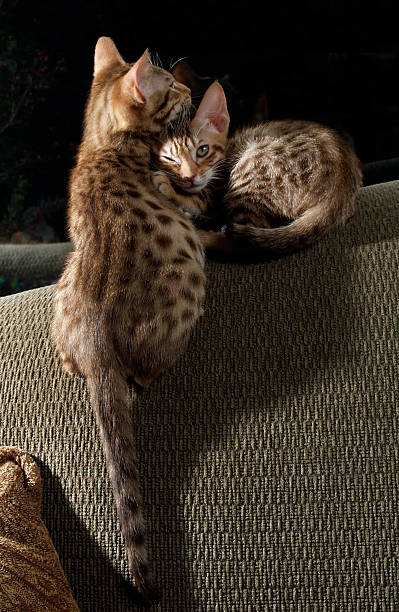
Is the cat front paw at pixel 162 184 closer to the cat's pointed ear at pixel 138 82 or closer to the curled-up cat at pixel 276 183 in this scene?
the curled-up cat at pixel 276 183

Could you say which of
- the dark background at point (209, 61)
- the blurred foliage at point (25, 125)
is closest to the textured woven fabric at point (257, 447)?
the dark background at point (209, 61)

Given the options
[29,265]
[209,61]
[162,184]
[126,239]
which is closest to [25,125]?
[209,61]

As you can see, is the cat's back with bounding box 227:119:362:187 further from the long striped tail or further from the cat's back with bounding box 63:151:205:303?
the long striped tail

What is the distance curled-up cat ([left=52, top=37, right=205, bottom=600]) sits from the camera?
89cm

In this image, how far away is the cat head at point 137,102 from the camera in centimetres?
119

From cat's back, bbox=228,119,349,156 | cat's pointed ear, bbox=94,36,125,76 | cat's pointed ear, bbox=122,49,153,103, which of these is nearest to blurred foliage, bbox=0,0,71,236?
cat's pointed ear, bbox=94,36,125,76

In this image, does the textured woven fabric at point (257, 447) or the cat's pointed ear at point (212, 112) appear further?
the cat's pointed ear at point (212, 112)

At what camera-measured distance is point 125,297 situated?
3.09 ft

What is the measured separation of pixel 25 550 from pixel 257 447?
1.16 ft

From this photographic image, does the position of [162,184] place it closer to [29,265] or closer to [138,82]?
[138,82]

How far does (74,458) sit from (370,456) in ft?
1.46

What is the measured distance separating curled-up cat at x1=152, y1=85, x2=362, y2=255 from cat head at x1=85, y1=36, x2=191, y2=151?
0.17 ft

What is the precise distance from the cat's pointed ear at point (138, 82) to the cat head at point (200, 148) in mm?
98

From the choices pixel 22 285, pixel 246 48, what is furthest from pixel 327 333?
pixel 246 48
